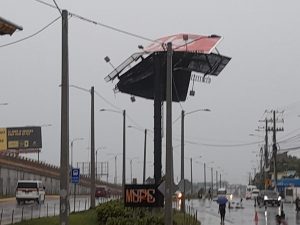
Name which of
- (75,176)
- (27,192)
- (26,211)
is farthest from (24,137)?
(75,176)

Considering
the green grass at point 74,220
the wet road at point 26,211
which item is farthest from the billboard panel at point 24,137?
the green grass at point 74,220

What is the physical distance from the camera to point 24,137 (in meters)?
120

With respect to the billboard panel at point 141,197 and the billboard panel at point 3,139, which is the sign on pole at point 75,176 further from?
the billboard panel at point 3,139

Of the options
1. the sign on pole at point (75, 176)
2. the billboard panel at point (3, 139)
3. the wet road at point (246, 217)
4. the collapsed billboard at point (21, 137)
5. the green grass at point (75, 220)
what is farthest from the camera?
the collapsed billboard at point (21, 137)

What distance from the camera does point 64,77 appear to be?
22.3 meters

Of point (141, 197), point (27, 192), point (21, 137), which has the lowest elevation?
point (27, 192)

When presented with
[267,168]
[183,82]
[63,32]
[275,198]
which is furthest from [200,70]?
[267,168]

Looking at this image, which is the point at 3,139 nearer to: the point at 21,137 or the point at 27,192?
the point at 21,137

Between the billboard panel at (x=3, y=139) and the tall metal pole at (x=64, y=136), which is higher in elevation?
the billboard panel at (x=3, y=139)

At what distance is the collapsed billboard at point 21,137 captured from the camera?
118812mm

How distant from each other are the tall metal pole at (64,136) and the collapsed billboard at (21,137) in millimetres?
98085

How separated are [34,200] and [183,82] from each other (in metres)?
18.7

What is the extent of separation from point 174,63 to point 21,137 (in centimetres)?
7661

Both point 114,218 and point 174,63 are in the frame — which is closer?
point 114,218
